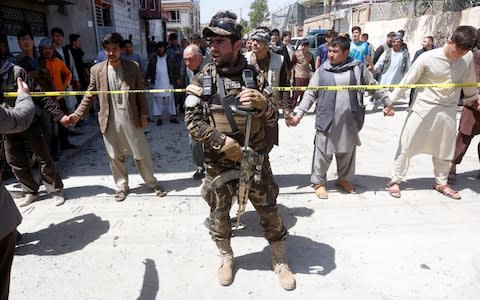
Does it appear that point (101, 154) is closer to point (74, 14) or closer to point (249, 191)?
point (249, 191)

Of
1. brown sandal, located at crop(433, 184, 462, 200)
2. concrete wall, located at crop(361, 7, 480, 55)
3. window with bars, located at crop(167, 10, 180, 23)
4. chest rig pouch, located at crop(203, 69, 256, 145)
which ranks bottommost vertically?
brown sandal, located at crop(433, 184, 462, 200)

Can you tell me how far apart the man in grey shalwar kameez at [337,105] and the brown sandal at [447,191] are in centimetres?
108

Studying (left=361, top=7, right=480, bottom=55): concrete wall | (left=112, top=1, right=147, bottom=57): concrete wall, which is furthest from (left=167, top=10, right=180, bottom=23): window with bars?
(left=361, top=7, right=480, bottom=55): concrete wall

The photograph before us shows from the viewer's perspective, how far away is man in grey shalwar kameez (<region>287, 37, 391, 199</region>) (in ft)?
11.8

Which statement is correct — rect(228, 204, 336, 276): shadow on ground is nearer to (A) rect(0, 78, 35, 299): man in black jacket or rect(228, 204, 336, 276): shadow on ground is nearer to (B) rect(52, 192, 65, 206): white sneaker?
(A) rect(0, 78, 35, 299): man in black jacket

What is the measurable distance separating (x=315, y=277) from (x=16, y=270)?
2.37m

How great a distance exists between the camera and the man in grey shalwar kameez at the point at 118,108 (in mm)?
3652

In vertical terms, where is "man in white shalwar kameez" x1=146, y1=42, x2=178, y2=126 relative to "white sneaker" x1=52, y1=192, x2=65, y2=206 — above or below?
above

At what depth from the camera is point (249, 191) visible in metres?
2.43

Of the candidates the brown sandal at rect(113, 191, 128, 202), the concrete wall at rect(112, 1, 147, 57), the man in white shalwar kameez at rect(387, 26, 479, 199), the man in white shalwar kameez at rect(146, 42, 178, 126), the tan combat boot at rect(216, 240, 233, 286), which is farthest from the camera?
the concrete wall at rect(112, 1, 147, 57)

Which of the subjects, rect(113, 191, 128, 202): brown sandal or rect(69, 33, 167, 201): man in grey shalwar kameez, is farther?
rect(113, 191, 128, 202): brown sandal

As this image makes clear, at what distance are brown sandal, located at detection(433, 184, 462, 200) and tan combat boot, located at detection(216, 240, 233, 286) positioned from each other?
275cm

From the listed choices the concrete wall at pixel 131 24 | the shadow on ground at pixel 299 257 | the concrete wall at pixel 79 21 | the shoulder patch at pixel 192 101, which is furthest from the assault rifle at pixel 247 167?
the concrete wall at pixel 131 24

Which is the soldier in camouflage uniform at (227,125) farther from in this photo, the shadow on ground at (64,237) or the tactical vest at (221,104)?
the shadow on ground at (64,237)
